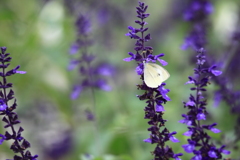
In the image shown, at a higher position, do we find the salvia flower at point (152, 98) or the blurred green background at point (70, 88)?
the blurred green background at point (70, 88)

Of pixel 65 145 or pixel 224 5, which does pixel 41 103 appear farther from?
pixel 224 5

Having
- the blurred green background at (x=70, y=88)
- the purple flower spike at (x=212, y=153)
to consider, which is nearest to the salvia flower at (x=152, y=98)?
the purple flower spike at (x=212, y=153)

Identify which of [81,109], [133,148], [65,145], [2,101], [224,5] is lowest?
[2,101]

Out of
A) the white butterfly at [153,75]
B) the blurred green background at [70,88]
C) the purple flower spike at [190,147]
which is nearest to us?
the white butterfly at [153,75]

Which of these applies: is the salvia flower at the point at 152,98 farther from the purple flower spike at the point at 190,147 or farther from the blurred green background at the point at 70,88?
the blurred green background at the point at 70,88

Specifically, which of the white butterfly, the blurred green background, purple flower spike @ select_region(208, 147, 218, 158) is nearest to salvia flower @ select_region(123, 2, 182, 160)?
the white butterfly

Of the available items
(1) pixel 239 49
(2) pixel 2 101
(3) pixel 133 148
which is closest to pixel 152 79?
(2) pixel 2 101

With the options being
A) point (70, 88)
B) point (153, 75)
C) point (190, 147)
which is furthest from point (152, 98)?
point (70, 88)
